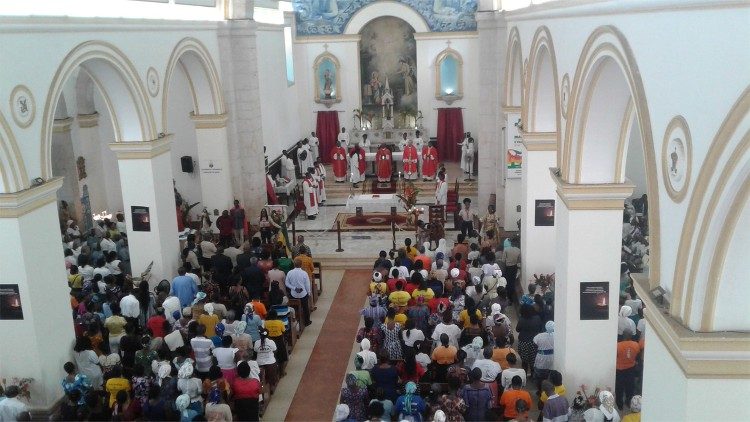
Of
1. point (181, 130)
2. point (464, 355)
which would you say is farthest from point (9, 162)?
point (181, 130)

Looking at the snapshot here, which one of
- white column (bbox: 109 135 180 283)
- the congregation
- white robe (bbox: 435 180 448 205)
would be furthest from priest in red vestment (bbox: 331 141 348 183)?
the congregation

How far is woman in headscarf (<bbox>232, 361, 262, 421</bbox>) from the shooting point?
349 inches

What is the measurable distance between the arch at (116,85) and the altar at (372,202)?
646cm

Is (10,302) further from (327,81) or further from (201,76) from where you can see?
(327,81)

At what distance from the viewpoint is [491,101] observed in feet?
57.8

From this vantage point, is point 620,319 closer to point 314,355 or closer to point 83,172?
point 314,355

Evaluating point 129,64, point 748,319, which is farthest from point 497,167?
point 748,319

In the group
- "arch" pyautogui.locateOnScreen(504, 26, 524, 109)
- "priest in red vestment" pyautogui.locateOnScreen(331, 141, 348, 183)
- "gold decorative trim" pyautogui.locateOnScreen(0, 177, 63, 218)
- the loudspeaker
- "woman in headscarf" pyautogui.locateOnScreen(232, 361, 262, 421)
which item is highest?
"arch" pyautogui.locateOnScreen(504, 26, 524, 109)

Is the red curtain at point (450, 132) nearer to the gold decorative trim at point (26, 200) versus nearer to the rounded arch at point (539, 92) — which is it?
the rounded arch at point (539, 92)

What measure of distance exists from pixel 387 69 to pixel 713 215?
2173 cm

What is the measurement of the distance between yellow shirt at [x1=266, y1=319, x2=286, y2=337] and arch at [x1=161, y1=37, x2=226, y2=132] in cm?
653

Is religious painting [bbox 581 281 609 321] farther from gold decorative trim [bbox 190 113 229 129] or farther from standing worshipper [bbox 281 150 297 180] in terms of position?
standing worshipper [bbox 281 150 297 180]

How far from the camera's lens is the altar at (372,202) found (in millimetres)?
18234

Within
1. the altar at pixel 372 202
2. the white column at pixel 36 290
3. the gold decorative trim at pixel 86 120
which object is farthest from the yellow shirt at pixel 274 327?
the gold decorative trim at pixel 86 120
